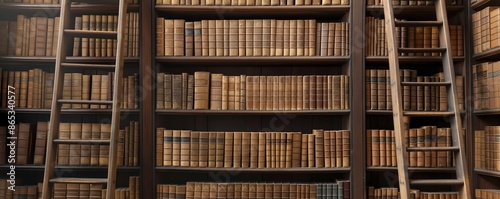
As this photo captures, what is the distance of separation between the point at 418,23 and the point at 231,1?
1190 mm

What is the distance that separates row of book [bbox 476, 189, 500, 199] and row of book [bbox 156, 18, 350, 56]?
122cm

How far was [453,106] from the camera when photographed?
130 inches

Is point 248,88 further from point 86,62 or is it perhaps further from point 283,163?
point 86,62

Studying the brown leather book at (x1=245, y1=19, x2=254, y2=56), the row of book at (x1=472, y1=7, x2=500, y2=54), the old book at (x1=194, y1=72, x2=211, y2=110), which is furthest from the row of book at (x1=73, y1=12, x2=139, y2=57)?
the row of book at (x1=472, y1=7, x2=500, y2=54)

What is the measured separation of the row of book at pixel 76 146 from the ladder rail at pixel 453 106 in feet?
6.47

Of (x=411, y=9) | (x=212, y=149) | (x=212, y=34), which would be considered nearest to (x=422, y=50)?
(x=411, y=9)

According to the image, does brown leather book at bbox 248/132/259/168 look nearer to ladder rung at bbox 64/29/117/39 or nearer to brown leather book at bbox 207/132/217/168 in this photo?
brown leather book at bbox 207/132/217/168

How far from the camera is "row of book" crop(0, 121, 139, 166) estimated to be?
358cm

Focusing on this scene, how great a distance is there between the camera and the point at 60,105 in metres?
3.37

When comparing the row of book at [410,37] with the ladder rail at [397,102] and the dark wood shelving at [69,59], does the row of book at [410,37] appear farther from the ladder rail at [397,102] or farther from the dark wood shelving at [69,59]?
the dark wood shelving at [69,59]

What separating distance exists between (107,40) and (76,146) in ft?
2.33

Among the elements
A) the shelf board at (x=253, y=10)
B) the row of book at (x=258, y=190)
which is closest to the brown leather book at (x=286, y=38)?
the shelf board at (x=253, y=10)

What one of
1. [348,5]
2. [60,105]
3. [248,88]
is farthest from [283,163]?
[60,105]

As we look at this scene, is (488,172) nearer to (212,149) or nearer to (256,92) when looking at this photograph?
(256,92)
